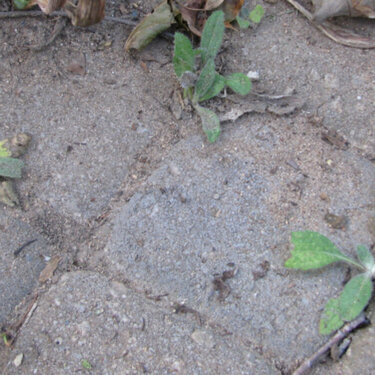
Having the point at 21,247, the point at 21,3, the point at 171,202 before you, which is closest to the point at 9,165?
the point at 21,247

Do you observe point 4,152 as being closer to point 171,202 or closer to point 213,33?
point 171,202

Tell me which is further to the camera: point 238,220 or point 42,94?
point 42,94

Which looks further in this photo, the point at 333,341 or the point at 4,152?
the point at 4,152

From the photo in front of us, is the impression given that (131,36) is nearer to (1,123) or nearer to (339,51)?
(1,123)

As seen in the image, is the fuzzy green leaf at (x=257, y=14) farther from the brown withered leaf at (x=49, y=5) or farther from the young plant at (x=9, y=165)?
the young plant at (x=9, y=165)

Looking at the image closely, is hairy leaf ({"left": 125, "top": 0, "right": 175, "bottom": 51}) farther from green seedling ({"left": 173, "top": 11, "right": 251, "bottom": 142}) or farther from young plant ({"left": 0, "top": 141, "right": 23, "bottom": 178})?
young plant ({"left": 0, "top": 141, "right": 23, "bottom": 178})

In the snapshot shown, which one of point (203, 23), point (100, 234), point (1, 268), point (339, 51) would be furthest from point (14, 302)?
point (339, 51)
